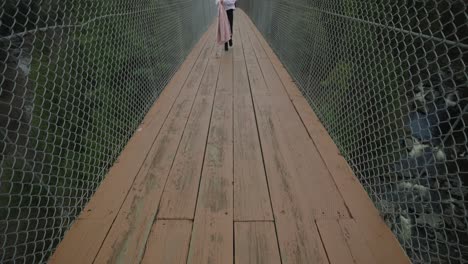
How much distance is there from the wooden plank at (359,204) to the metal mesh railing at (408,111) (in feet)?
0.15

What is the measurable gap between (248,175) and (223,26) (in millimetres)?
4279

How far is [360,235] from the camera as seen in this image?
1.71m

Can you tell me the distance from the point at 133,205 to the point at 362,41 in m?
2.04

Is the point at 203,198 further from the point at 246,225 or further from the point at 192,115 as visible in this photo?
the point at 192,115

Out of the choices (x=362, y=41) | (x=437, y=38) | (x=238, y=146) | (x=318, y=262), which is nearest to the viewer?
(x=437, y=38)

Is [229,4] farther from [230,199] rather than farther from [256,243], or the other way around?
[256,243]

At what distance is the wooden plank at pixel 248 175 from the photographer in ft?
6.17

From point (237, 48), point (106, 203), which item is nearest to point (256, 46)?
point (237, 48)

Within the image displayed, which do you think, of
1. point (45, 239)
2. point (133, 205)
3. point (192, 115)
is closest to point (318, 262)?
point (133, 205)

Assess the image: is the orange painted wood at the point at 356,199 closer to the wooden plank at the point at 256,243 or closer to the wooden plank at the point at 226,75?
the wooden plank at the point at 256,243

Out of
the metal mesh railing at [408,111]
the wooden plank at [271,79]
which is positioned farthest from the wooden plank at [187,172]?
the metal mesh railing at [408,111]

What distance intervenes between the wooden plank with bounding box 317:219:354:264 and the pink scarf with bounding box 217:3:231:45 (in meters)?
4.78

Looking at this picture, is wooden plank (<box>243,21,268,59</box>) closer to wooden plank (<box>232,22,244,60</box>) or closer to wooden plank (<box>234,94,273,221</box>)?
wooden plank (<box>232,22,244,60</box>)

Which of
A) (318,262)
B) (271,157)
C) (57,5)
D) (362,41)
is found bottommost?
(318,262)
